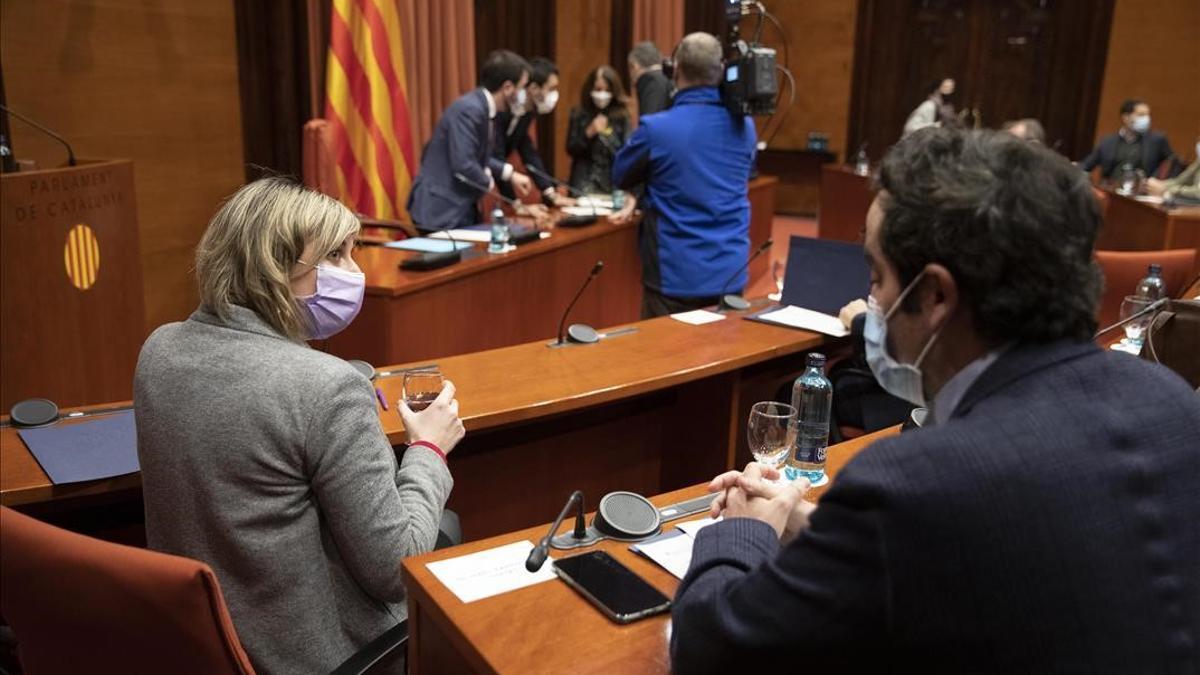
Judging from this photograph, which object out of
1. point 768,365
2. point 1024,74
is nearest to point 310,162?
point 768,365

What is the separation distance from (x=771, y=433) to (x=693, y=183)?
2042 mm

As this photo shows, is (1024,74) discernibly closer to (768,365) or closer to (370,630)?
(768,365)

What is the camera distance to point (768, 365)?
10.0ft

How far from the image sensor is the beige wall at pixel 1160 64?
356 inches

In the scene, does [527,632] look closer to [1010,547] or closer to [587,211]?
[1010,547]

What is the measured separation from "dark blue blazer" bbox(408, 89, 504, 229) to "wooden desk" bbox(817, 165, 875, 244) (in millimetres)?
4163

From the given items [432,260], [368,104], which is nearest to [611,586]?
[432,260]

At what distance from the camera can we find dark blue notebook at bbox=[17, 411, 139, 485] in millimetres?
1800

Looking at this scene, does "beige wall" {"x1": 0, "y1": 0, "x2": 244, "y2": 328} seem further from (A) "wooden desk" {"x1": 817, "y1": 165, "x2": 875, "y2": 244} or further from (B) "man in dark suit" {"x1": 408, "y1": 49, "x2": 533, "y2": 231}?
(A) "wooden desk" {"x1": 817, "y1": 165, "x2": 875, "y2": 244}

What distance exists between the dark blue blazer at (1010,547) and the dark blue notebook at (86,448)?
1306mm

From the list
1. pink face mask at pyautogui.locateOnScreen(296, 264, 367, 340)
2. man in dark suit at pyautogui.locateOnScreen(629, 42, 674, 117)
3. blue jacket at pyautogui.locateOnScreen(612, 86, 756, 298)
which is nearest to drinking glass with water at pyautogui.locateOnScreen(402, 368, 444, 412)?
pink face mask at pyautogui.locateOnScreen(296, 264, 367, 340)

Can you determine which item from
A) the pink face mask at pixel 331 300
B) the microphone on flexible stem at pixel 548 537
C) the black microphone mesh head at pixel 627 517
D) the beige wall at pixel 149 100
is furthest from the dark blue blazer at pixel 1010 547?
the beige wall at pixel 149 100

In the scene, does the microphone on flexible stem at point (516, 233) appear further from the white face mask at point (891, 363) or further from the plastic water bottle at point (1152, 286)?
the white face mask at point (891, 363)

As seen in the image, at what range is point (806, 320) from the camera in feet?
10.2
